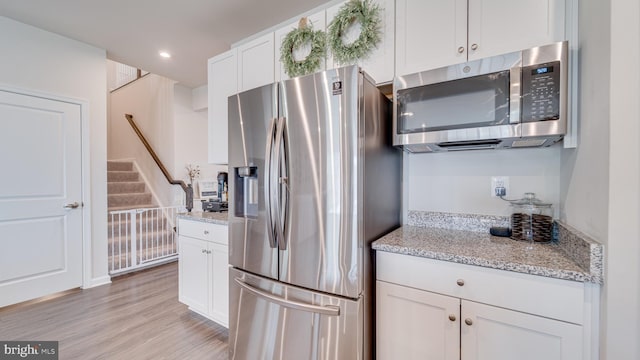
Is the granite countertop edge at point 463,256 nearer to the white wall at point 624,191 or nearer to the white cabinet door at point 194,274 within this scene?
the white wall at point 624,191

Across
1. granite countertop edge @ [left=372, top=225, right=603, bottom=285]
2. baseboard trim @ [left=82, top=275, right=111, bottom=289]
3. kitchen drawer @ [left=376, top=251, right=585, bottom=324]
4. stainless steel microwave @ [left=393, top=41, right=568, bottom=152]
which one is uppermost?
stainless steel microwave @ [left=393, top=41, right=568, bottom=152]

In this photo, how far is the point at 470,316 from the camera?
45.6 inches

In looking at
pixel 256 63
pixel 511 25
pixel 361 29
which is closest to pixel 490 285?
pixel 511 25

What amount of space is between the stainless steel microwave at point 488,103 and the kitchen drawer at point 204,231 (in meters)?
1.48

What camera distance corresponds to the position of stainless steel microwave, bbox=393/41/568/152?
1172 millimetres

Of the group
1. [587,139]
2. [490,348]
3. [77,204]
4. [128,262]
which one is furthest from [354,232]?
[128,262]

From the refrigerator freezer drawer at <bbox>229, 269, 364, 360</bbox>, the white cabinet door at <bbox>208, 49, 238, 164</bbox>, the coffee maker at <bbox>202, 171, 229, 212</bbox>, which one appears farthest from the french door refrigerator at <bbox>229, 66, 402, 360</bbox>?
the coffee maker at <bbox>202, 171, 229, 212</bbox>

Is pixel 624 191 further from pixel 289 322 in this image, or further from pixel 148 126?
pixel 148 126

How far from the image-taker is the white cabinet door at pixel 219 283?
207 cm

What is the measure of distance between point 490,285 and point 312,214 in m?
0.86

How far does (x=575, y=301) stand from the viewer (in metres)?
0.98

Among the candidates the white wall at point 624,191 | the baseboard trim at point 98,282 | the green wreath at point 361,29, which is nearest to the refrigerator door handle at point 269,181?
the green wreath at point 361,29

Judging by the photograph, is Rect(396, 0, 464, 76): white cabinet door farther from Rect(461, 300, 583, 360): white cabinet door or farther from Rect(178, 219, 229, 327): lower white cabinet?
Rect(178, 219, 229, 327): lower white cabinet

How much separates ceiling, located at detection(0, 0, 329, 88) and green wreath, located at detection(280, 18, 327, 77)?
63 cm
